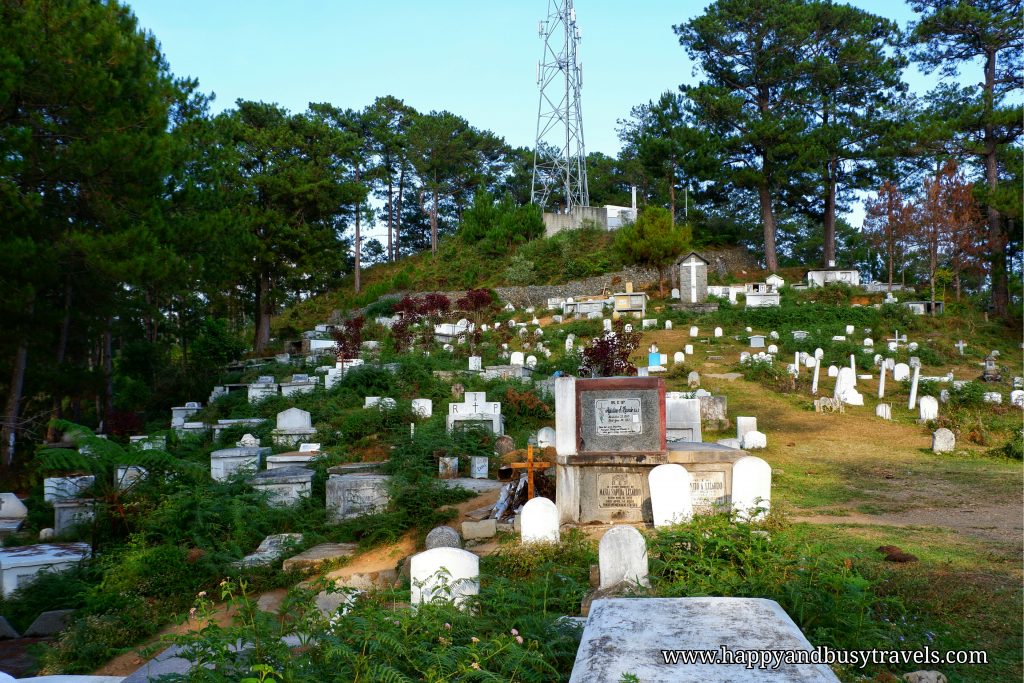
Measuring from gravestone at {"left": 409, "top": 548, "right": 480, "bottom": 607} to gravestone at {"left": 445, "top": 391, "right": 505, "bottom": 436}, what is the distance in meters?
6.89

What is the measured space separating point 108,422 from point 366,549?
11.1 meters

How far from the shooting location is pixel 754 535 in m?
5.88

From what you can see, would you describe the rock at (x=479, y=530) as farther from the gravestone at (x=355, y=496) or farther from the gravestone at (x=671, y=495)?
the gravestone at (x=671, y=495)

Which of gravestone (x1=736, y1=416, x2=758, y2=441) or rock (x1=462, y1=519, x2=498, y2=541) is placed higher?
gravestone (x1=736, y1=416, x2=758, y2=441)

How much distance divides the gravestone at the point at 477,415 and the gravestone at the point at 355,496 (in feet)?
9.73

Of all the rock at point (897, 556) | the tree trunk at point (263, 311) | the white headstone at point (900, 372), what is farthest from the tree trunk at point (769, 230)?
the rock at point (897, 556)

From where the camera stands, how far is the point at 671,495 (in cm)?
718

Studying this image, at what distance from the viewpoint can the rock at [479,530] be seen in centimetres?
787

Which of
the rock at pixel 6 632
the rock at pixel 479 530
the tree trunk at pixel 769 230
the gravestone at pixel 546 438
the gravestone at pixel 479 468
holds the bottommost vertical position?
the rock at pixel 6 632

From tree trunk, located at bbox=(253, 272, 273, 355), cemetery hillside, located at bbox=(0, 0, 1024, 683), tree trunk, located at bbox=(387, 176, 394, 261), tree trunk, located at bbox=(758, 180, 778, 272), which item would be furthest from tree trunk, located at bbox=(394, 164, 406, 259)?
tree trunk, located at bbox=(758, 180, 778, 272)

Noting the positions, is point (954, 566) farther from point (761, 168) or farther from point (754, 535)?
point (761, 168)

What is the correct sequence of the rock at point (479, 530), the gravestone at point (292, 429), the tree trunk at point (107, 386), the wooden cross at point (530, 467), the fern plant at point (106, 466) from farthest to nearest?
the tree trunk at point (107, 386), the gravestone at point (292, 429), the fern plant at point (106, 466), the wooden cross at point (530, 467), the rock at point (479, 530)

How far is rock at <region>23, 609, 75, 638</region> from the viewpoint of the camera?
721 cm

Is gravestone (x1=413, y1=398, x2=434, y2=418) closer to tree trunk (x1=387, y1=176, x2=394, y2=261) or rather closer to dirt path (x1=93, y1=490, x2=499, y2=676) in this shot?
dirt path (x1=93, y1=490, x2=499, y2=676)
